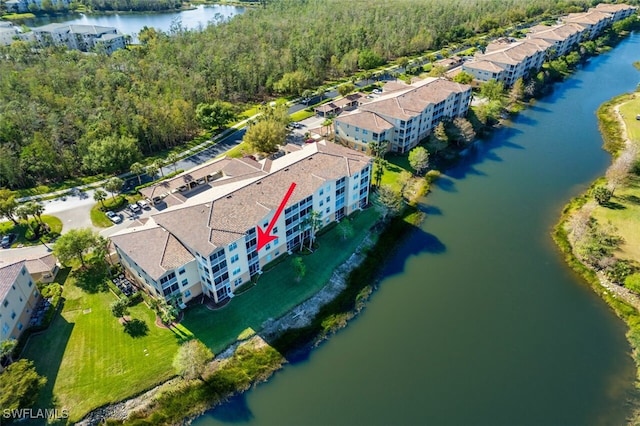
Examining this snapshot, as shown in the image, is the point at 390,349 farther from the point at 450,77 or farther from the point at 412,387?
the point at 450,77

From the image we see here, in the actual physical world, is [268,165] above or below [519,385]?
above

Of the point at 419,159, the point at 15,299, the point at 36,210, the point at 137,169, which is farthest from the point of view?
the point at 419,159

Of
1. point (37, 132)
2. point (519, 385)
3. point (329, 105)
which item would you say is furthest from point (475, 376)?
point (37, 132)

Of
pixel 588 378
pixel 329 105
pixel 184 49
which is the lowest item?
pixel 588 378

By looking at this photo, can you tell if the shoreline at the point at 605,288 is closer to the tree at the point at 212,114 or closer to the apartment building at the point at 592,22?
the tree at the point at 212,114

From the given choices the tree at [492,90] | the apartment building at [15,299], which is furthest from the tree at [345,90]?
the apartment building at [15,299]

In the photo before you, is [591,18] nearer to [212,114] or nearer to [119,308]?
[212,114]

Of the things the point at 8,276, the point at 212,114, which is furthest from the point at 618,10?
the point at 8,276
